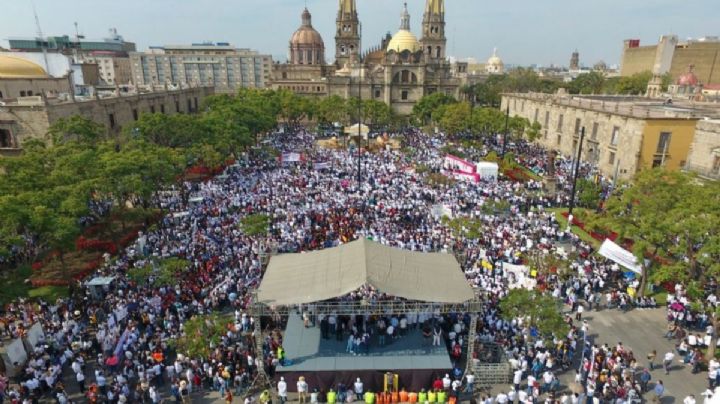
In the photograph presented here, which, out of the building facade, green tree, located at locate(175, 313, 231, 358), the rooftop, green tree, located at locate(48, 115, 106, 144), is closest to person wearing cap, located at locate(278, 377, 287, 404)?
green tree, located at locate(175, 313, 231, 358)

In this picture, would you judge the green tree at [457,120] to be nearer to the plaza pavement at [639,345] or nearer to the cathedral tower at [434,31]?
the cathedral tower at [434,31]

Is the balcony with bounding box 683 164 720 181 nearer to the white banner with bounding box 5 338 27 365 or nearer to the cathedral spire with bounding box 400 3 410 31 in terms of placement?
the white banner with bounding box 5 338 27 365

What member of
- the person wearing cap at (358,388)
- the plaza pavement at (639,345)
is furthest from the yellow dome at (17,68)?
the person wearing cap at (358,388)

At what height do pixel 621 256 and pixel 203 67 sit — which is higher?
pixel 203 67

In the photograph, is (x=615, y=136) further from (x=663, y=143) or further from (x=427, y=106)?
(x=427, y=106)

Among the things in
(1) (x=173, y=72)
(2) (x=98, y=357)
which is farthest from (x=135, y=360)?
(1) (x=173, y=72)

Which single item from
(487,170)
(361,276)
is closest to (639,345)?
(361,276)
